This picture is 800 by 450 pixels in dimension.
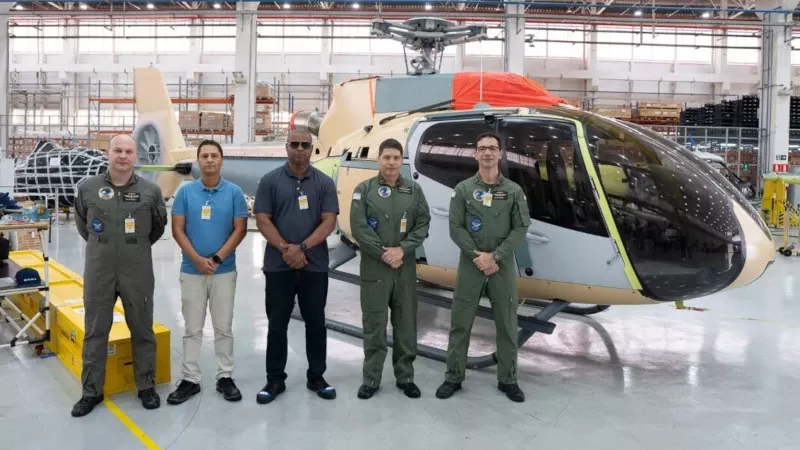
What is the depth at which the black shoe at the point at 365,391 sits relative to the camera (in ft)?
12.4

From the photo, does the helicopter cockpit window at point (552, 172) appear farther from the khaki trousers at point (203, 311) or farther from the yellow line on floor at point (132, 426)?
the yellow line on floor at point (132, 426)

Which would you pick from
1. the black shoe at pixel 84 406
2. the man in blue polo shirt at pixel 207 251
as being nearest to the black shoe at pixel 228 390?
the man in blue polo shirt at pixel 207 251

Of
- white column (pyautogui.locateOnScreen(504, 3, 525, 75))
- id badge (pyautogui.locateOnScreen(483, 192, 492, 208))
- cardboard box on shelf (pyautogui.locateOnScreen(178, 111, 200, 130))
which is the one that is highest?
white column (pyautogui.locateOnScreen(504, 3, 525, 75))

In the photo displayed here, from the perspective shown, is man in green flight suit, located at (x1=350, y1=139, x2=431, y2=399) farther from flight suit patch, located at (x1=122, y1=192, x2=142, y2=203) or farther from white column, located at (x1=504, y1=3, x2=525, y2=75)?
white column, located at (x1=504, y1=3, x2=525, y2=75)

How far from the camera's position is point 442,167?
4.34 metres

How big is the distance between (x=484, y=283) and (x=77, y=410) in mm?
2587

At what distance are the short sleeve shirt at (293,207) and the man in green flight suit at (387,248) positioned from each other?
0.73 ft

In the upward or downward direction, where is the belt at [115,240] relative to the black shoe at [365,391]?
upward

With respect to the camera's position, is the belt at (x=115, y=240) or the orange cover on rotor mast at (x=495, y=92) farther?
the orange cover on rotor mast at (x=495, y=92)

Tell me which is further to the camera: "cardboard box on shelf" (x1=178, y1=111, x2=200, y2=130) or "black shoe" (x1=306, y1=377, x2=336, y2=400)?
"cardboard box on shelf" (x1=178, y1=111, x2=200, y2=130)

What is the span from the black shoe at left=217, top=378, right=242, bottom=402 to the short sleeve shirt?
82 cm

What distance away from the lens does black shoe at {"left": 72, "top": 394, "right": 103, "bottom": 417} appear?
11.3ft

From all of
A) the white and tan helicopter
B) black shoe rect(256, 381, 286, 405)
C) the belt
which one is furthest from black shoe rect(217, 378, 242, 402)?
the white and tan helicopter

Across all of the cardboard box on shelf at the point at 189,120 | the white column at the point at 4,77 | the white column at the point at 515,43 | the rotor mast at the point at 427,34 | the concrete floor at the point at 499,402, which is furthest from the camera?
the cardboard box on shelf at the point at 189,120
